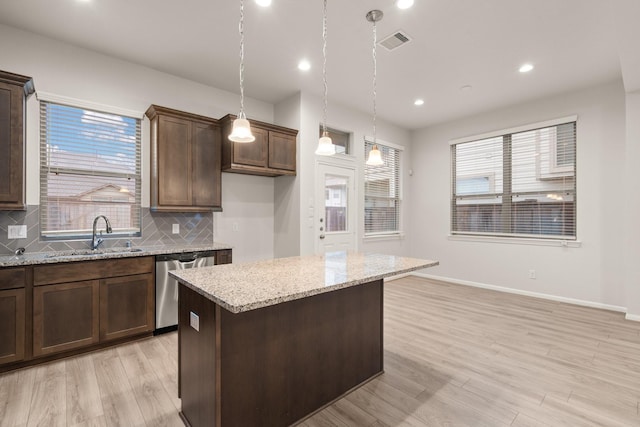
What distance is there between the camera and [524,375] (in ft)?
8.25

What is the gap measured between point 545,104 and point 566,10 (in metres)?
2.41

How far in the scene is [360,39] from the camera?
3.13m

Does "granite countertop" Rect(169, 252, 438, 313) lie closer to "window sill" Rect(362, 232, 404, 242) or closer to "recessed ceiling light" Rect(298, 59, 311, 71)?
"recessed ceiling light" Rect(298, 59, 311, 71)

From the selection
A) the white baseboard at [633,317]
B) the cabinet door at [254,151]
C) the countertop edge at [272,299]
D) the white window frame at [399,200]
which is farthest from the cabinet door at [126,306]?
the white baseboard at [633,317]

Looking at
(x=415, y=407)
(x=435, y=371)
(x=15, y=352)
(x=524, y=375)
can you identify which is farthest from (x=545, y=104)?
(x=15, y=352)

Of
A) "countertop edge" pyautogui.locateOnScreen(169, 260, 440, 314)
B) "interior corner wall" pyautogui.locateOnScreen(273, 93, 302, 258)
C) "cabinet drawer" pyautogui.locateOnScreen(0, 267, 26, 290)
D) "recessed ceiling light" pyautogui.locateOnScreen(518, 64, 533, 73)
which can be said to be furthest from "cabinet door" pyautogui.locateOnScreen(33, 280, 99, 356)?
"recessed ceiling light" pyautogui.locateOnScreen(518, 64, 533, 73)

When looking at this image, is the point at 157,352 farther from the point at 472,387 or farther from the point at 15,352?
the point at 472,387

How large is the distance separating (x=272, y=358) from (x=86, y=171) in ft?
9.73

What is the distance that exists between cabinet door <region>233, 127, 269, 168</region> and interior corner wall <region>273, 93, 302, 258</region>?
51cm

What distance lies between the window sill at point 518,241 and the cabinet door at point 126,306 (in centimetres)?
501

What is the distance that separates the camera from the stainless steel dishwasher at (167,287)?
3248 millimetres

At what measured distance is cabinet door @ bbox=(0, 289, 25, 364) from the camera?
97.0 inches

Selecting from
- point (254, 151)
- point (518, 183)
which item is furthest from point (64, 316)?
point (518, 183)

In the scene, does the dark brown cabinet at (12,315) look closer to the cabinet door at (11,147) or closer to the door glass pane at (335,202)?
the cabinet door at (11,147)
